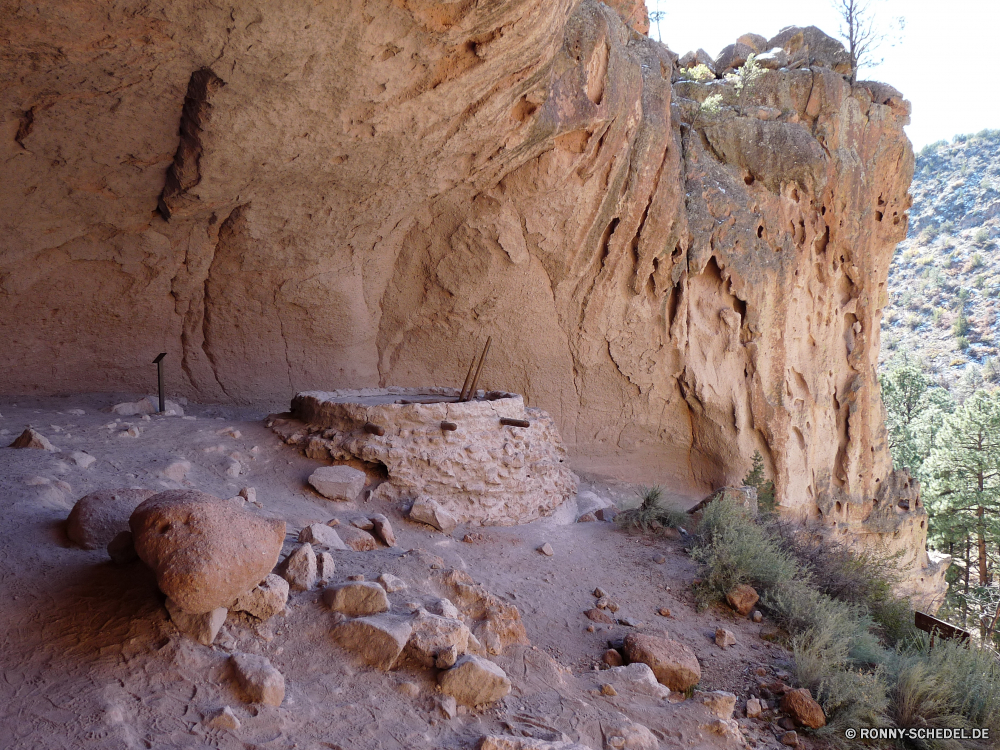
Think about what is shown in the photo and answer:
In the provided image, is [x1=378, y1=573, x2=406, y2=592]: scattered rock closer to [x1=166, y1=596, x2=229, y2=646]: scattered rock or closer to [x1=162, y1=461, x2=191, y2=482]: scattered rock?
[x1=166, y1=596, x2=229, y2=646]: scattered rock

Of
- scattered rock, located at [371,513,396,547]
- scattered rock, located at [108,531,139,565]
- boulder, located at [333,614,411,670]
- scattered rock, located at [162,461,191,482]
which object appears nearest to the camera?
boulder, located at [333,614,411,670]

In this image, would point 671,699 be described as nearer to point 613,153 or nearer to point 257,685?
point 257,685

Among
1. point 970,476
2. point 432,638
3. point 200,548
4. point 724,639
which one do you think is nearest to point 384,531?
point 432,638

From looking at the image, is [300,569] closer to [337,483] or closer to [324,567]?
[324,567]

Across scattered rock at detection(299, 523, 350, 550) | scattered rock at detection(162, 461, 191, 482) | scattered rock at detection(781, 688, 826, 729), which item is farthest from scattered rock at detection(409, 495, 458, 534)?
scattered rock at detection(781, 688, 826, 729)

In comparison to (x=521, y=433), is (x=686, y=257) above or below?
above

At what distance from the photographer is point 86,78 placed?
465cm

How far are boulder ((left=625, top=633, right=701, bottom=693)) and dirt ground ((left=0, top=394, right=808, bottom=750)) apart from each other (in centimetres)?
17

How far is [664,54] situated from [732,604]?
295 inches

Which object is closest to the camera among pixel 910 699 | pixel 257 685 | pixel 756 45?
pixel 257 685

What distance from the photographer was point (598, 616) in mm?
4078

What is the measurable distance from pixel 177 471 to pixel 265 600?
2.21 meters

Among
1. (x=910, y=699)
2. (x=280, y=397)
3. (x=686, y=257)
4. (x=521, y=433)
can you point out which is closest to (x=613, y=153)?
(x=686, y=257)

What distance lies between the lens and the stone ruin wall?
5.02 m
